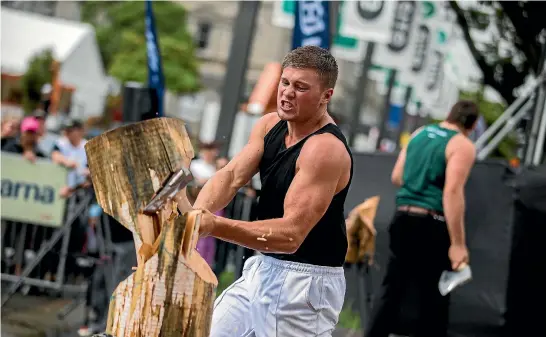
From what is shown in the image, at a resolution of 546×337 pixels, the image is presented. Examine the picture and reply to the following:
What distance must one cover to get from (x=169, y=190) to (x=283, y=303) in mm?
971

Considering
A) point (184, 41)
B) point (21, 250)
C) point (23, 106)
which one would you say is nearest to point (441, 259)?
point (21, 250)

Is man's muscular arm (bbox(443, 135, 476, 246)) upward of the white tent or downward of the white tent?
upward

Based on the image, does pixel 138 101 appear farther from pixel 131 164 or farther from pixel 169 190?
pixel 169 190

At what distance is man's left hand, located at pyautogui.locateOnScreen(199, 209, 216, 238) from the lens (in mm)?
3637

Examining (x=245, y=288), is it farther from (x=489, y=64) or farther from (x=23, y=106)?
(x=23, y=106)

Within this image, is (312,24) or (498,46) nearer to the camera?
(312,24)

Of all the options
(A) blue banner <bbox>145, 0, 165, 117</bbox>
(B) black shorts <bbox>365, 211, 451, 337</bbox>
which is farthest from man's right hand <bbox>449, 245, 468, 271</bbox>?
(A) blue banner <bbox>145, 0, 165, 117</bbox>

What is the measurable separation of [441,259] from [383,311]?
0.57 m

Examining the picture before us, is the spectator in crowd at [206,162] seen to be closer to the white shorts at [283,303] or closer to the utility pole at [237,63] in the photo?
the utility pole at [237,63]

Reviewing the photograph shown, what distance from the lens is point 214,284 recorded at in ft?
12.0

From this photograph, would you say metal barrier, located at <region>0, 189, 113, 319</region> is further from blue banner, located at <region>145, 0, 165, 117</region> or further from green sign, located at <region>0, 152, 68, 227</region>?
blue banner, located at <region>145, 0, 165, 117</region>

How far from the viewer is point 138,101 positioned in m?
10.1

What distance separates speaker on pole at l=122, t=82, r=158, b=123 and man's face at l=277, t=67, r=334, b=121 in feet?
19.2

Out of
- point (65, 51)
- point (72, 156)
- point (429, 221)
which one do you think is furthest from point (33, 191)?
point (65, 51)
